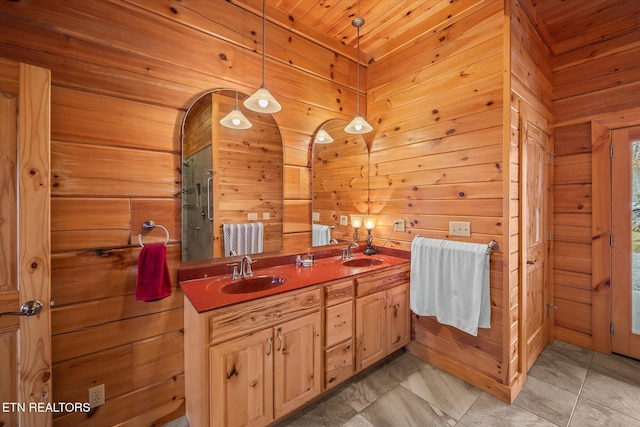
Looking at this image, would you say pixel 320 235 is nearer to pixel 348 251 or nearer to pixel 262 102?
pixel 348 251

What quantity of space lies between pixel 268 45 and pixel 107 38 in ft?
3.39

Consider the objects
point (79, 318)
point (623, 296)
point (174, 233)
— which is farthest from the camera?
point (623, 296)

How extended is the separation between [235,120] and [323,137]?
813 mm

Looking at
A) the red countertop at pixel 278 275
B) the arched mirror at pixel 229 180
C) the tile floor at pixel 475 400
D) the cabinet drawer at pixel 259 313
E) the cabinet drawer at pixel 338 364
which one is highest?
the arched mirror at pixel 229 180

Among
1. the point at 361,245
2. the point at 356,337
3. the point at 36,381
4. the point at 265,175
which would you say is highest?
the point at 265,175

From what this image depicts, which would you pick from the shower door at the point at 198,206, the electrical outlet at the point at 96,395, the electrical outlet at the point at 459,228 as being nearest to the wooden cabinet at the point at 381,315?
the electrical outlet at the point at 459,228

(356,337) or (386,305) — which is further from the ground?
(386,305)

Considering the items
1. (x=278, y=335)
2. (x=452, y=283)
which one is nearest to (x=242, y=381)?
(x=278, y=335)

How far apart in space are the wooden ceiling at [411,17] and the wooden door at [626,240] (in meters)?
0.91

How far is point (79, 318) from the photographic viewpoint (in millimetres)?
1408

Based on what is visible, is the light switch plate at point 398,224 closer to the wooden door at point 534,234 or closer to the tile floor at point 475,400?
the wooden door at point 534,234

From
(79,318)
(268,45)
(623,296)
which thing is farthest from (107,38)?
(623,296)

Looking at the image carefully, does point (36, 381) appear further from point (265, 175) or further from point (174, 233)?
point (265, 175)

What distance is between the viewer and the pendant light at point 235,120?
6.15 feet
